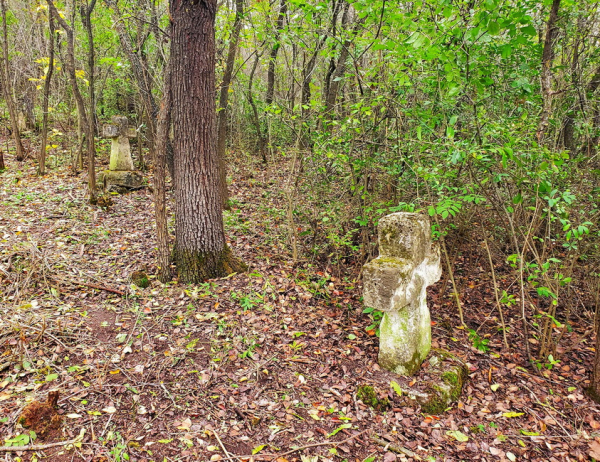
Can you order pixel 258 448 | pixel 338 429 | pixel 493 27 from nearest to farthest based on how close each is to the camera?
pixel 493 27 < pixel 258 448 < pixel 338 429

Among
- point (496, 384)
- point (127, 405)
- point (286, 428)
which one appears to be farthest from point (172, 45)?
point (496, 384)

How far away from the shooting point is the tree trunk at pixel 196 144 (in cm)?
428

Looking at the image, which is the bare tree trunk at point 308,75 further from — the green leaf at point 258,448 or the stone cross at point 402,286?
the green leaf at point 258,448

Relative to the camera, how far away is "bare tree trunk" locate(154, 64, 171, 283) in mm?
4548

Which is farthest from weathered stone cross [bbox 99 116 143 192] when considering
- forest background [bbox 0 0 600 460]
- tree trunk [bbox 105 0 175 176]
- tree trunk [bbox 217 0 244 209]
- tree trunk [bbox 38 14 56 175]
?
tree trunk [bbox 217 0 244 209]

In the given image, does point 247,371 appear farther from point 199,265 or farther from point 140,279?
point 140,279

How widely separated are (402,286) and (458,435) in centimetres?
134

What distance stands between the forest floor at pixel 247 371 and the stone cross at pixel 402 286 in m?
0.27

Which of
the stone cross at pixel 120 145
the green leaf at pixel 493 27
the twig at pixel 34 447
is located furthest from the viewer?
the stone cross at pixel 120 145

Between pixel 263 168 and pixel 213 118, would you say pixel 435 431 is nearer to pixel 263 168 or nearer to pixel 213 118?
pixel 213 118

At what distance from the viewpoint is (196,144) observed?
450 cm

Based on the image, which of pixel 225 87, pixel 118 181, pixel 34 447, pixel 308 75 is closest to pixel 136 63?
pixel 225 87

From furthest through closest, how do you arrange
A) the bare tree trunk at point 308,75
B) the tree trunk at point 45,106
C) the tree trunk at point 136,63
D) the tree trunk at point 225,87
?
the tree trunk at point 45,106
the tree trunk at point 225,87
the tree trunk at point 136,63
the bare tree trunk at point 308,75

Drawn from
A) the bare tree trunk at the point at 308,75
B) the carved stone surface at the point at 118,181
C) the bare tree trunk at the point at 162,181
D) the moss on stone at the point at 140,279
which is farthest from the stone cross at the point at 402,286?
the carved stone surface at the point at 118,181
